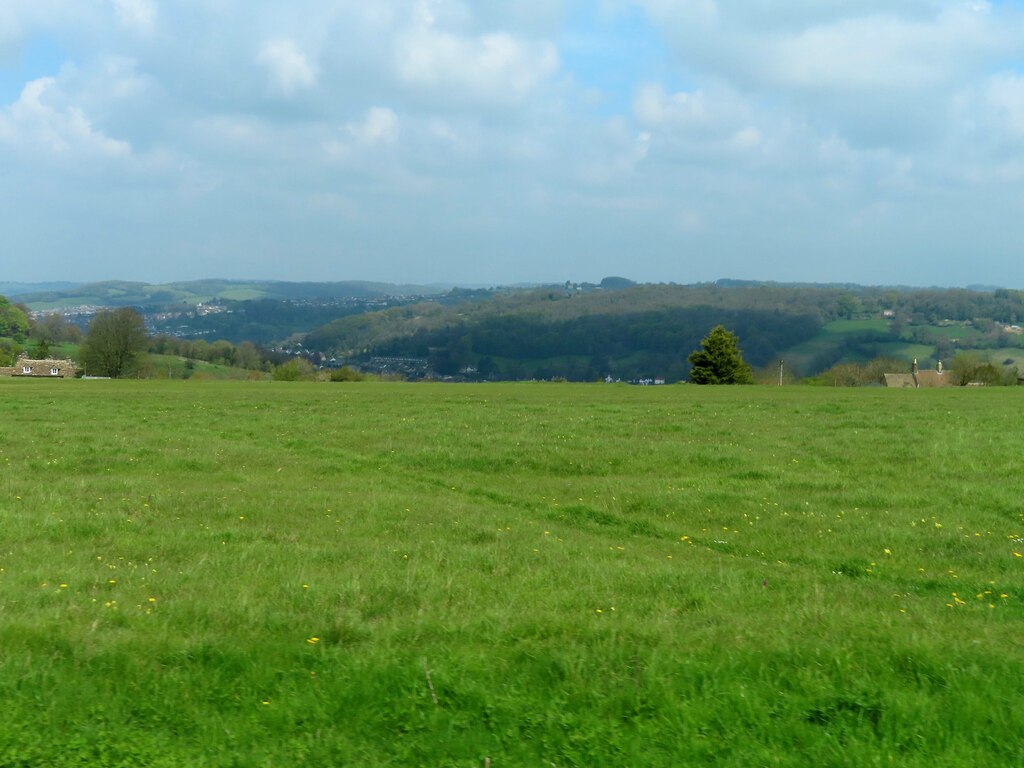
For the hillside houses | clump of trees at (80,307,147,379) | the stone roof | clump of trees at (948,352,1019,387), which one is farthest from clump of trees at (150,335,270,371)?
clump of trees at (948,352,1019,387)

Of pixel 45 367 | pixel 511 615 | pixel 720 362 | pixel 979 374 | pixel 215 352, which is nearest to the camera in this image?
pixel 511 615

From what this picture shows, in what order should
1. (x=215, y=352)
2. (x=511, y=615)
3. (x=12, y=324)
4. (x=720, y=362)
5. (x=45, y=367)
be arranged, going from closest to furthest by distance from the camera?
(x=511, y=615)
(x=720, y=362)
(x=45, y=367)
(x=215, y=352)
(x=12, y=324)

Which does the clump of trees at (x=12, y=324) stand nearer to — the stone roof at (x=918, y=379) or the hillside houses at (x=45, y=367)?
the hillside houses at (x=45, y=367)

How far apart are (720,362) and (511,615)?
8275cm

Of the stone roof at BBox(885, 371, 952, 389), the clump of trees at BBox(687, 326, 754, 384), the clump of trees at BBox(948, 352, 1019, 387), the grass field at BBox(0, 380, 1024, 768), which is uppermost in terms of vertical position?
the grass field at BBox(0, 380, 1024, 768)

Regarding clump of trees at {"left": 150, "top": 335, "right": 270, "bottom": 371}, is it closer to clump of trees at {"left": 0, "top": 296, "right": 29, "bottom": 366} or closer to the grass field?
clump of trees at {"left": 0, "top": 296, "right": 29, "bottom": 366}

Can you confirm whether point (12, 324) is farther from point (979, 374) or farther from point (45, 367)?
point (979, 374)

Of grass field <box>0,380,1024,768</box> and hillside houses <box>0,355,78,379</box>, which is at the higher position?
grass field <box>0,380,1024,768</box>

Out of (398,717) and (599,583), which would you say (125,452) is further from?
(398,717)

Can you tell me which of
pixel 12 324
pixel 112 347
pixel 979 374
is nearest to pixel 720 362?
pixel 979 374

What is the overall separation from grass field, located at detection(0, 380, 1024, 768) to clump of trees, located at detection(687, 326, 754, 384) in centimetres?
6921

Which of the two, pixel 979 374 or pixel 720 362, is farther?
pixel 979 374

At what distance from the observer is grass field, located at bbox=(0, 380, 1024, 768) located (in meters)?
5.79

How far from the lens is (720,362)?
87750mm
